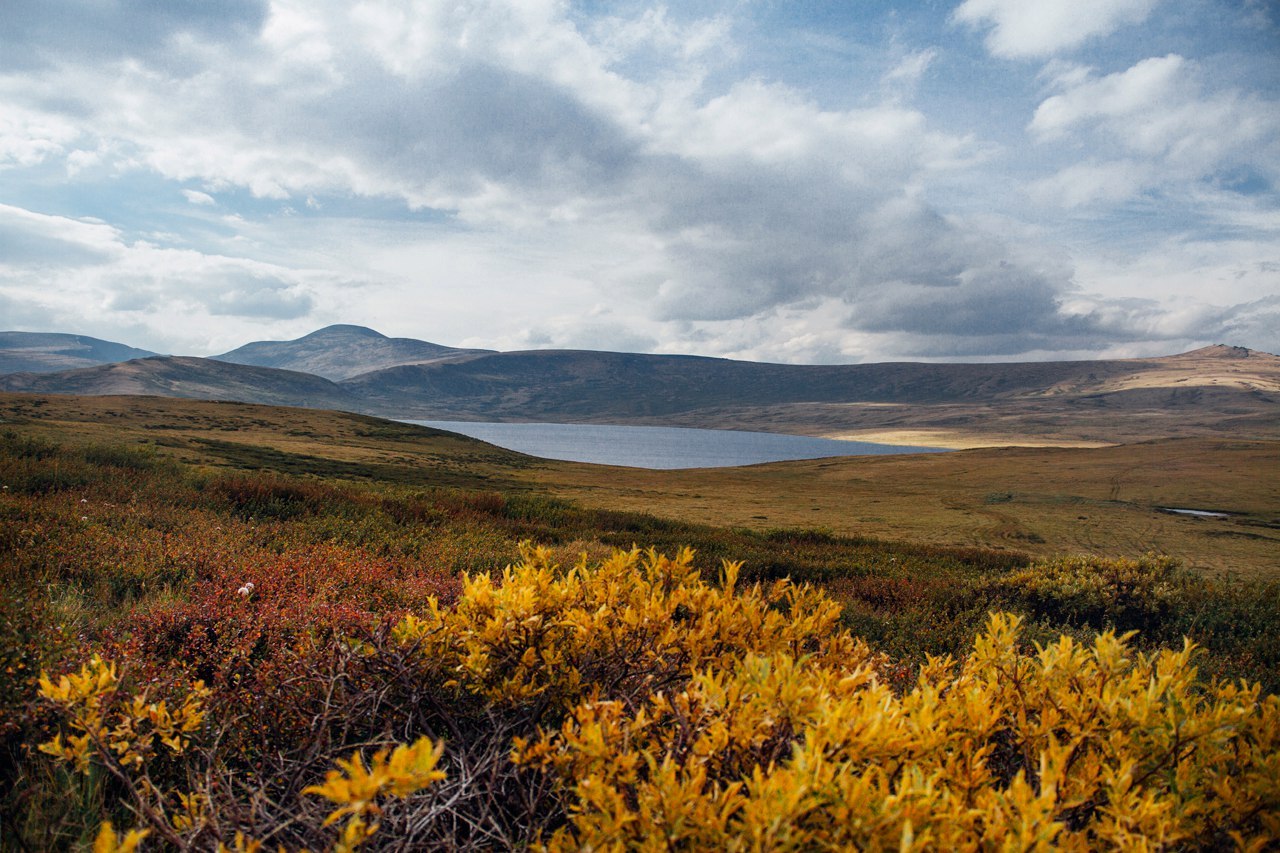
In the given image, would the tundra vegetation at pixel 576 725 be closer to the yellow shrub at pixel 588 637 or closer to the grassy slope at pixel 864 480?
the yellow shrub at pixel 588 637

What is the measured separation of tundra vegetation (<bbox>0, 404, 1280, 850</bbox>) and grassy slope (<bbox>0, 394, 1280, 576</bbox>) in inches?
818

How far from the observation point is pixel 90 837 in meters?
2.51

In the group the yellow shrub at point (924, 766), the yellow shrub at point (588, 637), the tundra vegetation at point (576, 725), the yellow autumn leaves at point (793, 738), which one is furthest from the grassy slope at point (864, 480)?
the yellow shrub at point (924, 766)

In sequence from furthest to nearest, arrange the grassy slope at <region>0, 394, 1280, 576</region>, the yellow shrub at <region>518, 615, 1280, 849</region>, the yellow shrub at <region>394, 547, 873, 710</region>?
1. the grassy slope at <region>0, 394, 1280, 576</region>
2. the yellow shrub at <region>394, 547, 873, 710</region>
3. the yellow shrub at <region>518, 615, 1280, 849</region>

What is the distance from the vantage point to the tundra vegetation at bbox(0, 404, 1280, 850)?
1.67 meters

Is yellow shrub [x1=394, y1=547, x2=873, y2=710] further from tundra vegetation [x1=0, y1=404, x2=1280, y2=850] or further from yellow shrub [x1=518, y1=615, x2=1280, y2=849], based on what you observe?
yellow shrub [x1=518, y1=615, x2=1280, y2=849]

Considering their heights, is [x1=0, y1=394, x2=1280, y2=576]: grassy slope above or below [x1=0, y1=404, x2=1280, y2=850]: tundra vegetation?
below

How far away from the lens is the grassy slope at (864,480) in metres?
25.6

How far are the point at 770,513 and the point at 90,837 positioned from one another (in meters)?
29.4

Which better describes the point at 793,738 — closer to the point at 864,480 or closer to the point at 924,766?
the point at 924,766

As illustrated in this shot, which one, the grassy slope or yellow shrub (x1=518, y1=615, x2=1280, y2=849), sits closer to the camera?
yellow shrub (x1=518, y1=615, x2=1280, y2=849)

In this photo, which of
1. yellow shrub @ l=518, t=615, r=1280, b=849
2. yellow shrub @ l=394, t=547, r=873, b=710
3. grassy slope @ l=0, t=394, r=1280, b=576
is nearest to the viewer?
yellow shrub @ l=518, t=615, r=1280, b=849

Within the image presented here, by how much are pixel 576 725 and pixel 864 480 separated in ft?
195

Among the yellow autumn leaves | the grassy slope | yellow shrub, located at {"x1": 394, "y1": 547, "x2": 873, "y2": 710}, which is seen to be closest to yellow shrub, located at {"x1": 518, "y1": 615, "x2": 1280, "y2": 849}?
the yellow autumn leaves
